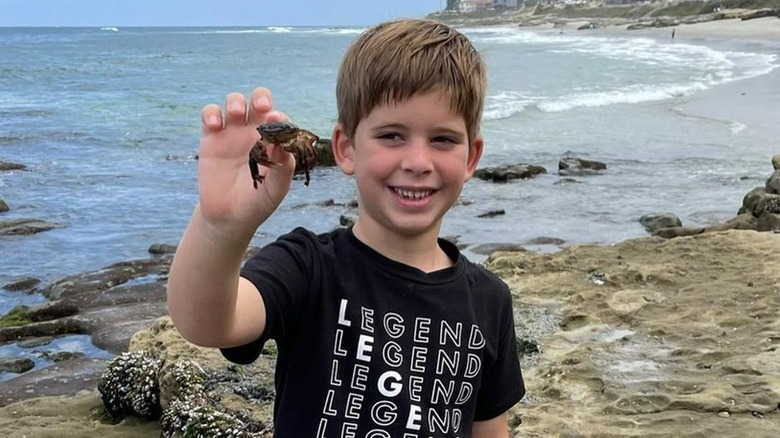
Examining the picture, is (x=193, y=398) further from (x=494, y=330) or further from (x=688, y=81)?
(x=688, y=81)

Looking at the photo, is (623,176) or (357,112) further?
(623,176)

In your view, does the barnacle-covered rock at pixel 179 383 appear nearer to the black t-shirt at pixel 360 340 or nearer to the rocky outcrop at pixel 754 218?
the black t-shirt at pixel 360 340

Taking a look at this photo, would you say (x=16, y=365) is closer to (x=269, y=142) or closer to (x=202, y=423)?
(x=202, y=423)

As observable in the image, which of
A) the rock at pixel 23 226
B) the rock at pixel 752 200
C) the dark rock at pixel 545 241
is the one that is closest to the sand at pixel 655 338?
the dark rock at pixel 545 241

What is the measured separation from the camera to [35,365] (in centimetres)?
762

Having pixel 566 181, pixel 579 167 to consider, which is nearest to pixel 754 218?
pixel 566 181

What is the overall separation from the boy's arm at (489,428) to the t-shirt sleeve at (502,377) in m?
0.02

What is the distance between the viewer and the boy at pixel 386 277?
2.12 m

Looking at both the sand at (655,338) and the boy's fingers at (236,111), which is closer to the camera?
the boy's fingers at (236,111)

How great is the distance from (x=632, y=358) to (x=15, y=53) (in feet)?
257

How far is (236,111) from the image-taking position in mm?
1677

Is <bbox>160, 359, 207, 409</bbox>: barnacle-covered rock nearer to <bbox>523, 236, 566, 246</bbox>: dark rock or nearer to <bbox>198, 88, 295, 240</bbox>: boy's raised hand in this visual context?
<bbox>198, 88, 295, 240</bbox>: boy's raised hand

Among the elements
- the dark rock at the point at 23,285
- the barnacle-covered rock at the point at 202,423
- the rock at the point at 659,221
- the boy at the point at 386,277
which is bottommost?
the dark rock at the point at 23,285

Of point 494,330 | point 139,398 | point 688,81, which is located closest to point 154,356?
point 139,398
